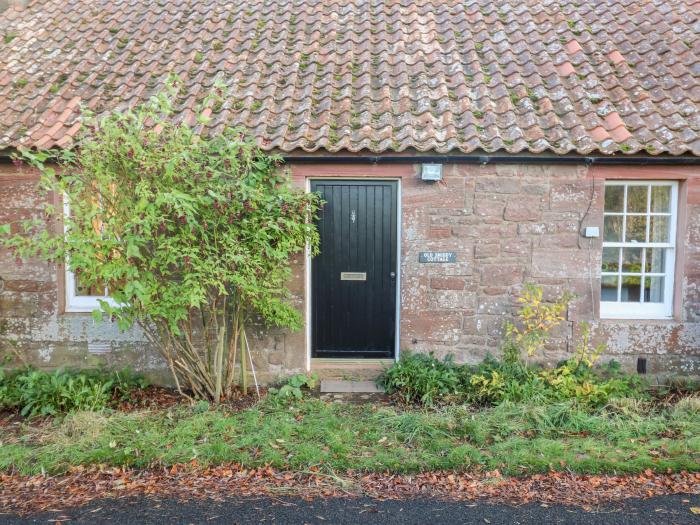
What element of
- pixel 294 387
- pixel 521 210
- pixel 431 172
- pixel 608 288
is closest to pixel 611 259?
pixel 608 288

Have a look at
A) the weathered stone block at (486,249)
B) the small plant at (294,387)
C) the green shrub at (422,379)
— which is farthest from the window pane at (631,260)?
the small plant at (294,387)

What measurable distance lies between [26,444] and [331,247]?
12.5ft

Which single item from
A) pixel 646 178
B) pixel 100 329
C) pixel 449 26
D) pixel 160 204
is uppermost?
pixel 449 26

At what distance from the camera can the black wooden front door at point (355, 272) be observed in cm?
656

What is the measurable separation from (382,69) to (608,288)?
419cm

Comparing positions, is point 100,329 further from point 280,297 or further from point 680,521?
point 680,521

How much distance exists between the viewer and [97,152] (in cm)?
518

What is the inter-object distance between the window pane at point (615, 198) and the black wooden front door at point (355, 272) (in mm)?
2689

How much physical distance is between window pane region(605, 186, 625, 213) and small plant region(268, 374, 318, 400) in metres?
4.28

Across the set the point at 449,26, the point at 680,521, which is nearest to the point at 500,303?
the point at 680,521

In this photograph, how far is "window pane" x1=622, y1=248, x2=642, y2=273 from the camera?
670 cm

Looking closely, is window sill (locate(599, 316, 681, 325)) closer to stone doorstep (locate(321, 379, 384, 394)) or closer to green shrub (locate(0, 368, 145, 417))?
stone doorstep (locate(321, 379, 384, 394))

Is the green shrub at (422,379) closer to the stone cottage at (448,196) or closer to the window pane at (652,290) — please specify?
the stone cottage at (448,196)

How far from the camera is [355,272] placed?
263 inches
